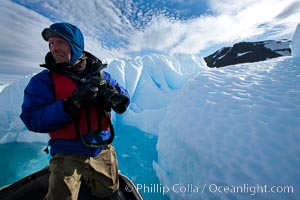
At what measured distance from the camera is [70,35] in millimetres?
1352

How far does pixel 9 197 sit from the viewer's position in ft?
6.26

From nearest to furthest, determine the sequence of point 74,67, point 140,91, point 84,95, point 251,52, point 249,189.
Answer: point 84,95
point 74,67
point 249,189
point 140,91
point 251,52

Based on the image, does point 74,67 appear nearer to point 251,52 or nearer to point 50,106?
point 50,106

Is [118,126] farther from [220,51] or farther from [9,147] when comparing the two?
[220,51]

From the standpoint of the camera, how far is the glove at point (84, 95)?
1.15 metres

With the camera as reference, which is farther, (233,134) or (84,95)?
(233,134)

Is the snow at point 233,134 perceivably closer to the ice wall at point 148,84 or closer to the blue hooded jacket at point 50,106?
the blue hooded jacket at point 50,106

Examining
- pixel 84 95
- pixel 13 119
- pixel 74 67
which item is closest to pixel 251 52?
pixel 13 119

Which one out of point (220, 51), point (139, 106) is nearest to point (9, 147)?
point (139, 106)

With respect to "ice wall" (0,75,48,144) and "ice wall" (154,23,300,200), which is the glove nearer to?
"ice wall" (154,23,300,200)

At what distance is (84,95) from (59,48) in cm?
48

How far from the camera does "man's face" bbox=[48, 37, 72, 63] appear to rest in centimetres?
134

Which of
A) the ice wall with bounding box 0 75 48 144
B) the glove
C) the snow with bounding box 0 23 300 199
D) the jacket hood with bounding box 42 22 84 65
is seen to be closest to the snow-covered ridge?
the ice wall with bounding box 0 75 48 144

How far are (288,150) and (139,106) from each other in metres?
6.09
